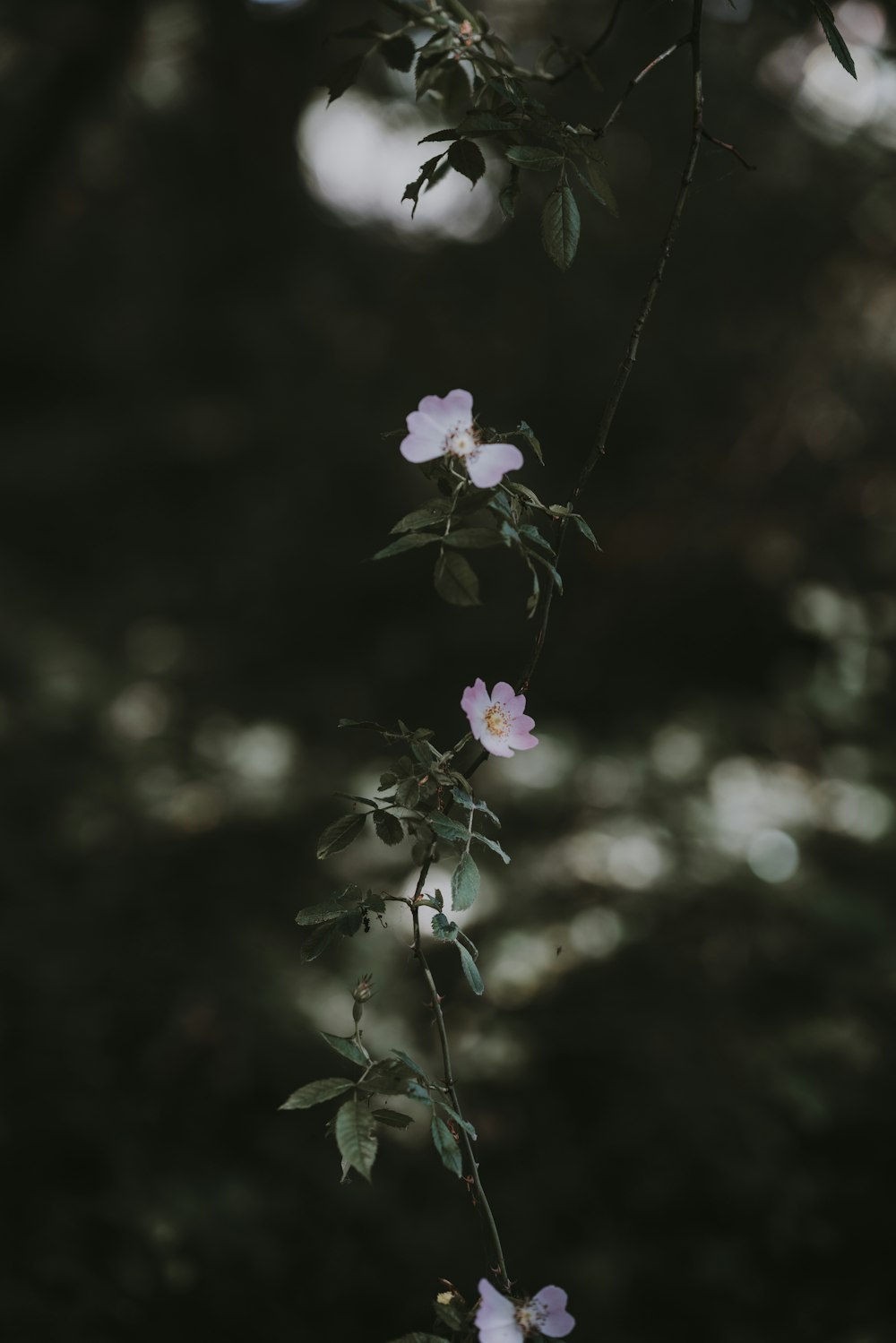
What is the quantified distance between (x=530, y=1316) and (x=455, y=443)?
0.59m

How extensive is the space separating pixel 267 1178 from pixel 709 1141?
917mm

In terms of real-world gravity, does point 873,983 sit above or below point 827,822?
below

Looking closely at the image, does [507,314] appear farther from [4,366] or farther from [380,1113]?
[4,366]

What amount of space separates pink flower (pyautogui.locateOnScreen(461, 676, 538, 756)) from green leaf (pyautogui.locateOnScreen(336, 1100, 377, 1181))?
0.26 metres

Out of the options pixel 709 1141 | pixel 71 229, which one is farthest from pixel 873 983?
pixel 71 229

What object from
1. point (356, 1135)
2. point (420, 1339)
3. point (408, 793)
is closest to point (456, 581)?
point (408, 793)

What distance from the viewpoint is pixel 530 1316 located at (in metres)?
0.68

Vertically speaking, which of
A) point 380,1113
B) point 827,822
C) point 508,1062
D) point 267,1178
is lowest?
point 380,1113

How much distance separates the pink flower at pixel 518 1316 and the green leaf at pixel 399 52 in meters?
0.84

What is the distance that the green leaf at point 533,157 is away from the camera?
712 mm

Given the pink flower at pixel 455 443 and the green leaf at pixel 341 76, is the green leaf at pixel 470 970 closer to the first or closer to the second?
the pink flower at pixel 455 443

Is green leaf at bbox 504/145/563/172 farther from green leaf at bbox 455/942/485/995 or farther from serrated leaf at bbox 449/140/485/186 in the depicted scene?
green leaf at bbox 455/942/485/995

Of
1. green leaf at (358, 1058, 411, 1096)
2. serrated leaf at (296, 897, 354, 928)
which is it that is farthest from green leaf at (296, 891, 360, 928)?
green leaf at (358, 1058, 411, 1096)

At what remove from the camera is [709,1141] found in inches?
83.5
